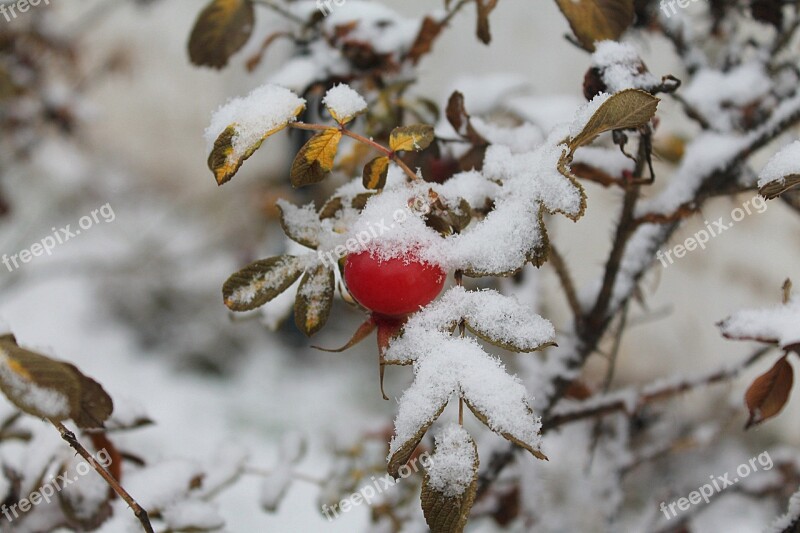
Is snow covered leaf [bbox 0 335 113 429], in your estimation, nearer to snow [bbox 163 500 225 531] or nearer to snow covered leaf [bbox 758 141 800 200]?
snow [bbox 163 500 225 531]

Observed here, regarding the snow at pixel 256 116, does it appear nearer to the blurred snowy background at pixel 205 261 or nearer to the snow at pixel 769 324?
the snow at pixel 769 324

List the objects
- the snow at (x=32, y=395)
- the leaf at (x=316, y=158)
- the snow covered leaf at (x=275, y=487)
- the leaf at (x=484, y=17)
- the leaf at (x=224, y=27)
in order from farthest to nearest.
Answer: the snow covered leaf at (x=275, y=487)
the leaf at (x=224, y=27)
the leaf at (x=484, y=17)
the leaf at (x=316, y=158)
the snow at (x=32, y=395)

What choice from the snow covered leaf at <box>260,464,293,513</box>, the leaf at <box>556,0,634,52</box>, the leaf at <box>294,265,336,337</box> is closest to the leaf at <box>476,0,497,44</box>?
the leaf at <box>556,0,634,52</box>

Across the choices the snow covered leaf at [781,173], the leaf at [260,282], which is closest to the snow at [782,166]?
the snow covered leaf at [781,173]

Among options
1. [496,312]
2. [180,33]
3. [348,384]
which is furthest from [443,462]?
[180,33]

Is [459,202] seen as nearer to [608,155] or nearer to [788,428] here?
[608,155]

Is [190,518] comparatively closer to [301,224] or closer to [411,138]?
[301,224]
